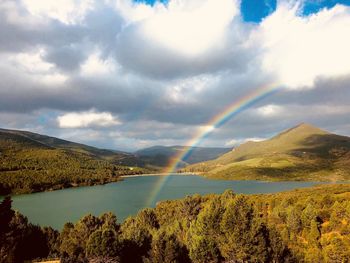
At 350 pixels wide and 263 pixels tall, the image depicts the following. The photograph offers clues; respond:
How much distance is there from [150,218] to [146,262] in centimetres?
4395

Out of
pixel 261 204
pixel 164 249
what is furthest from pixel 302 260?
pixel 261 204

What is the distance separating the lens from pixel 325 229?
68.0 m

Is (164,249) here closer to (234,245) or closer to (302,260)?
(234,245)

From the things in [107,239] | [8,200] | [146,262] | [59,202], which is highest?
[8,200]

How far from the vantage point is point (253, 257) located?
128ft

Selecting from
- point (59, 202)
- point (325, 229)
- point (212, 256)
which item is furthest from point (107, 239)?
point (59, 202)

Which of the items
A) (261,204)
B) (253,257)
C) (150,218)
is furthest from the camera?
(261,204)

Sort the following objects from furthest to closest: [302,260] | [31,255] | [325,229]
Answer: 1. [325,229]
2. [31,255]
3. [302,260]

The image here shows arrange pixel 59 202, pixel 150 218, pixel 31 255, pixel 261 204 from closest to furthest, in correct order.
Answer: pixel 31 255 → pixel 150 218 → pixel 261 204 → pixel 59 202

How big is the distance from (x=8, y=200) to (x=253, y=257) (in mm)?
29719

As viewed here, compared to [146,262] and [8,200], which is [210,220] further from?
[8,200]

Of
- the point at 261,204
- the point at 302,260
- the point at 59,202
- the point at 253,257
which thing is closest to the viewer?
the point at 253,257

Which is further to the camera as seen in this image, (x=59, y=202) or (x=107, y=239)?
(x=59, y=202)

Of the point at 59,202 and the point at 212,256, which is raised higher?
the point at 212,256
